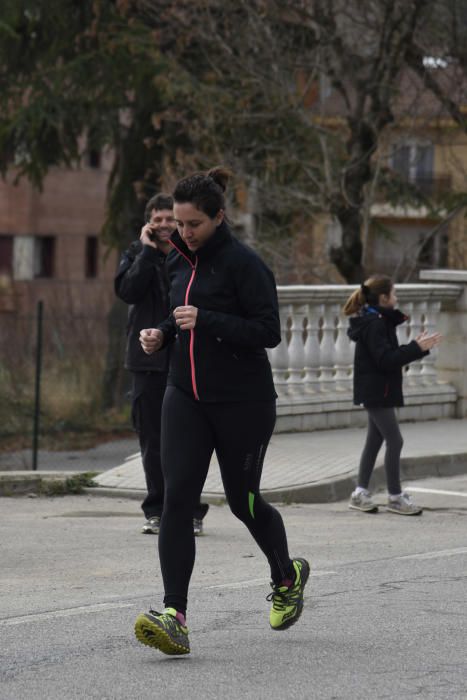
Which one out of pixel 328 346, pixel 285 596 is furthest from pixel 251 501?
pixel 328 346

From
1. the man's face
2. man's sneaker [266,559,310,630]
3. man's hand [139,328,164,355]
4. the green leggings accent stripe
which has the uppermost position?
the man's face

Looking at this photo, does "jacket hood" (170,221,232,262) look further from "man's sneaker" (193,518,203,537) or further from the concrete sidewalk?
Answer: the concrete sidewalk

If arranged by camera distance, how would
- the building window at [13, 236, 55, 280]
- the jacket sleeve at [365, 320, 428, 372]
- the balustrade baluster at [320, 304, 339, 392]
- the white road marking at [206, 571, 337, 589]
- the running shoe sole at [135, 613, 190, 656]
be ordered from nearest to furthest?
1. the running shoe sole at [135, 613, 190, 656]
2. the white road marking at [206, 571, 337, 589]
3. the jacket sleeve at [365, 320, 428, 372]
4. the balustrade baluster at [320, 304, 339, 392]
5. the building window at [13, 236, 55, 280]

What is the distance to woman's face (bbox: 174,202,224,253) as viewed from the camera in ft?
19.8

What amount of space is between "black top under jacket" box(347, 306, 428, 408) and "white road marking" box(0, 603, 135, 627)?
3.71m

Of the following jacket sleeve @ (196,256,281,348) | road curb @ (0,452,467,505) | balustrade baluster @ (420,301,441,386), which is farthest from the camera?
balustrade baluster @ (420,301,441,386)

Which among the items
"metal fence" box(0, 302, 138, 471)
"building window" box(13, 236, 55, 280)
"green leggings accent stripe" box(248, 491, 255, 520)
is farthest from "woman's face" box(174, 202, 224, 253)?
"building window" box(13, 236, 55, 280)

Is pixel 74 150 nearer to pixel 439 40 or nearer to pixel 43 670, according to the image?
pixel 439 40

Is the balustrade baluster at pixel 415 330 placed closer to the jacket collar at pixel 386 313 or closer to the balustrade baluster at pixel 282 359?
the balustrade baluster at pixel 282 359

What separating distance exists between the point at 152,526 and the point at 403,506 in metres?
1.99

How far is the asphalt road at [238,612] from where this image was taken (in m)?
5.56

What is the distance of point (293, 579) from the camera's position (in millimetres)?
6422

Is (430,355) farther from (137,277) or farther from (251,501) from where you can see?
(251,501)

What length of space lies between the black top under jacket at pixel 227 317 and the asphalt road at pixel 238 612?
1.05 m
